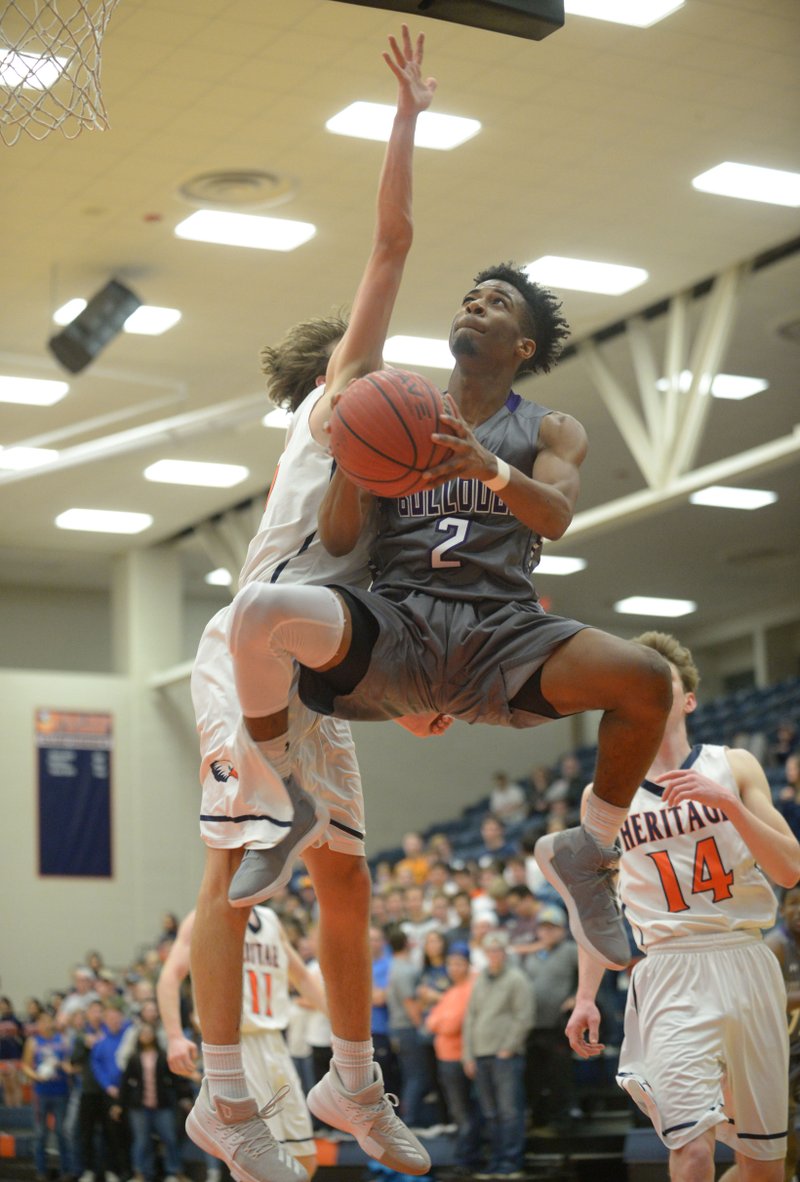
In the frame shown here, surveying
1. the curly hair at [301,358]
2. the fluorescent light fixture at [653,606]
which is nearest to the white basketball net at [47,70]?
the curly hair at [301,358]

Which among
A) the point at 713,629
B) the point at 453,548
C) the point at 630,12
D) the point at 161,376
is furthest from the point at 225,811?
the point at 713,629

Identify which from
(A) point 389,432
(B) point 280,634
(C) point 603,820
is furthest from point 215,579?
(A) point 389,432

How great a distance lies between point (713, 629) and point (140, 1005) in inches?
691

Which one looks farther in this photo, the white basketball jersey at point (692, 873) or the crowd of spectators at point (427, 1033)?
the crowd of spectators at point (427, 1033)

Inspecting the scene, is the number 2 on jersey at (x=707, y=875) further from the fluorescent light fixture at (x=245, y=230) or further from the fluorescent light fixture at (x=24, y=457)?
the fluorescent light fixture at (x=24, y=457)

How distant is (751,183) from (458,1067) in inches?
291

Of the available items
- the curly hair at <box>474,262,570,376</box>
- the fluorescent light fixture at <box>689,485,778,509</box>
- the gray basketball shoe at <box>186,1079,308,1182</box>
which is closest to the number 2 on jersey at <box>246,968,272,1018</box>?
the gray basketball shoe at <box>186,1079,308,1182</box>

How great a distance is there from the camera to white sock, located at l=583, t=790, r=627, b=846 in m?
4.86

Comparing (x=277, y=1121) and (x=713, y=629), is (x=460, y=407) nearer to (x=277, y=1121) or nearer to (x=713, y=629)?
(x=277, y=1121)

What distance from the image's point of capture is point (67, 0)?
966 centimetres

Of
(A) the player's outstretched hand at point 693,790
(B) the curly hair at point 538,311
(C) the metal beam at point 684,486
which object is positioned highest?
(C) the metal beam at point 684,486

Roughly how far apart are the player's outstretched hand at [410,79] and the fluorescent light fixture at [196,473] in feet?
50.8

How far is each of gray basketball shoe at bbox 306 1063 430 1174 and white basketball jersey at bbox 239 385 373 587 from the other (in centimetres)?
161

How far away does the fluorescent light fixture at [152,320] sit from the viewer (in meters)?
15.8
